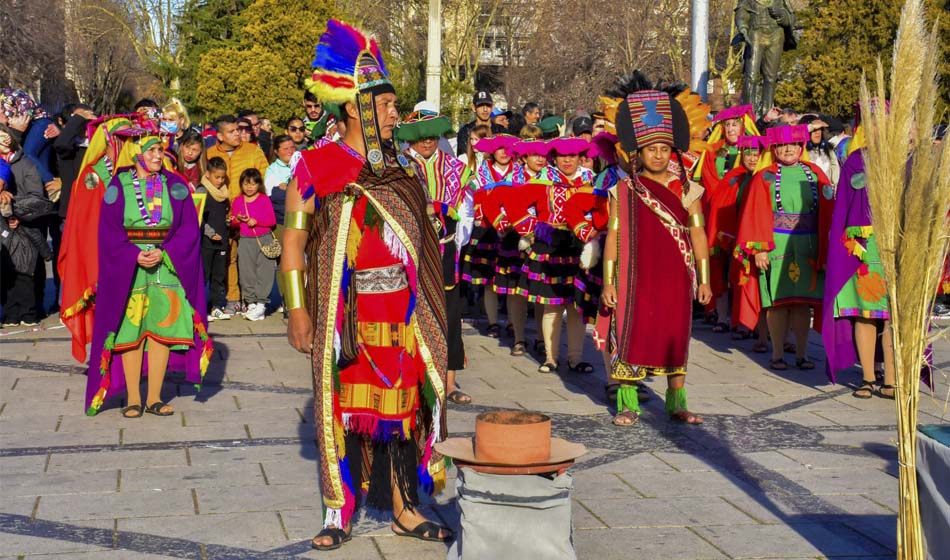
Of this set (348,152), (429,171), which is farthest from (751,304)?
(348,152)

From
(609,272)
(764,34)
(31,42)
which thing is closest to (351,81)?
(609,272)

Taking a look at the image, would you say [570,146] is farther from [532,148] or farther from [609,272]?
[609,272]

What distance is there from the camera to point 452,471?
692cm

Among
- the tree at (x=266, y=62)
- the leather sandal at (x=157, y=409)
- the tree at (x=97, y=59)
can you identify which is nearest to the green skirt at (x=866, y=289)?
the leather sandal at (x=157, y=409)

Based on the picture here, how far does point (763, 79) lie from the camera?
1689 centimetres

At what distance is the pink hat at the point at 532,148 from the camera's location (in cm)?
1073

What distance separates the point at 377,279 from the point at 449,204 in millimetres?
3038

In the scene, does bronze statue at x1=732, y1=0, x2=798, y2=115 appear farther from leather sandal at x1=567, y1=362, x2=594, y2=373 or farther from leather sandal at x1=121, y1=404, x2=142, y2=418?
leather sandal at x1=121, y1=404, x2=142, y2=418

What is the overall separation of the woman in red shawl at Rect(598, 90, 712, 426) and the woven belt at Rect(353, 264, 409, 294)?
123 inches

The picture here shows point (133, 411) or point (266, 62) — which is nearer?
point (133, 411)

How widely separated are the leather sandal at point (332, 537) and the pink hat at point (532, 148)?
5.62 meters

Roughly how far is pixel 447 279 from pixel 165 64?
42.9 metres

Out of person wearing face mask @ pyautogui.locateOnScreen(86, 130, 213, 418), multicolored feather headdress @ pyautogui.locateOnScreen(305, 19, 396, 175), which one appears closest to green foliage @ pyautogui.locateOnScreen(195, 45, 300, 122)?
person wearing face mask @ pyautogui.locateOnScreen(86, 130, 213, 418)

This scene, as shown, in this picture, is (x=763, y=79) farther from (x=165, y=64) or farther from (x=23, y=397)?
(x=165, y=64)
